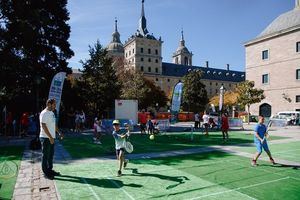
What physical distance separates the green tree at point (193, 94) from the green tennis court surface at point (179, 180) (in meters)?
55.0

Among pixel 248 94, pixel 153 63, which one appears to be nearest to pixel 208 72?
pixel 153 63

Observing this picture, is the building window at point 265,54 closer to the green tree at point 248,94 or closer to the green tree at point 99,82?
the green tree at point 248,94

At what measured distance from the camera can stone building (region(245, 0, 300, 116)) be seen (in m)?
46.4

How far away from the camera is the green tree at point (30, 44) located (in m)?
25.7

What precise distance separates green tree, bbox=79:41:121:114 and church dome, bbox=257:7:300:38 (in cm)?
2991

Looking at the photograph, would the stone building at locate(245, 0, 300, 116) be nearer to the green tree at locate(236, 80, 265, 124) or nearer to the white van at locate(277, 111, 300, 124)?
the white van at locate(277, 111, 300, 124)

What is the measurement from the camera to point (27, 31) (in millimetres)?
25609

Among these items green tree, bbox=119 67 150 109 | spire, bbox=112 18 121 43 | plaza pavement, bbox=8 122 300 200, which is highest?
spire, bbox=112 18 121 43

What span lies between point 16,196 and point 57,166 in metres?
3.80

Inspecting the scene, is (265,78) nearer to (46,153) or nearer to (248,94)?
(248,94)

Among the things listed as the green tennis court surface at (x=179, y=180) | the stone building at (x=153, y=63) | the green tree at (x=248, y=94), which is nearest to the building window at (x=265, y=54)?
the green tree at (x=248, y=94)

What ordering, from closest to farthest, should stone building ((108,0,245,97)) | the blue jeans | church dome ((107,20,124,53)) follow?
1. the blue jeans
2. stone building ((108,0,245,97))
3. church dome ((107,20,124,53))

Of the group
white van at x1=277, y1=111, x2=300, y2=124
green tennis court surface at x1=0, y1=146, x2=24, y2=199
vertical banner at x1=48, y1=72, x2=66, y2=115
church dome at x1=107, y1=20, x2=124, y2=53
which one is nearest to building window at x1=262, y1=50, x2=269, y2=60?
white van at x1=277, y1=111, x2=300, y2=124

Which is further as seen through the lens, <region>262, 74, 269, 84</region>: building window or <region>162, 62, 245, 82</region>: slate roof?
<region>162, 62, 245, 82</region>: slate roof
